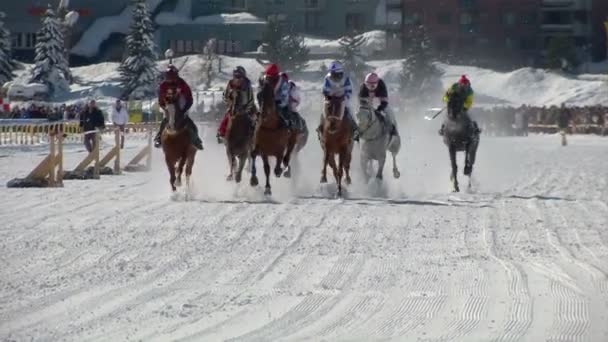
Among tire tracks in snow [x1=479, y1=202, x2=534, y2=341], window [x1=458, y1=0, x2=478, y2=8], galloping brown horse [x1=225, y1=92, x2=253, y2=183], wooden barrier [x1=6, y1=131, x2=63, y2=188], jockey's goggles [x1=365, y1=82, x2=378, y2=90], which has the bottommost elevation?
tire tracks in snow [x1=479, y1=202, x2=534, y2=341]

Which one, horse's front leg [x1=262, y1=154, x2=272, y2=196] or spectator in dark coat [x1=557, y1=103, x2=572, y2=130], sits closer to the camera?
horse's front leg [x1=262, y1=154, x2=272, y2=196]

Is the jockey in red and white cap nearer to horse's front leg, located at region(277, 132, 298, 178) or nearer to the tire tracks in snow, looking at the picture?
horse's front leg, located at region(277, 132, 298, 178)

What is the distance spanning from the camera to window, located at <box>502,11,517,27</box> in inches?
4230

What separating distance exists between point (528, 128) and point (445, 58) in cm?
2889

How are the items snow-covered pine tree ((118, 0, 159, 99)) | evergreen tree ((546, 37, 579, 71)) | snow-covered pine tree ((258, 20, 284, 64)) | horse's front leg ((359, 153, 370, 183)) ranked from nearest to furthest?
horse's front leg ((359, 153, 370, 183)) < snow-covered pine tree ((118, 0, 159, 99)) < snow-covered pine tree ((258, 20, 284, 64)) < evergreen tree ((546, 37, 579, 71))

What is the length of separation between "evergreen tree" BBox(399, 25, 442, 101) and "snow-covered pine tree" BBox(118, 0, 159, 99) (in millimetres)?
15983

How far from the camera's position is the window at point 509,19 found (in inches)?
4230

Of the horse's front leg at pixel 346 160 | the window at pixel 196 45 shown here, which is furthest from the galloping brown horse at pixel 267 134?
the window at pixel 196 45

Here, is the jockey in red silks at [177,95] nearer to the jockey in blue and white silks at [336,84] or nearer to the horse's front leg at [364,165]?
the jockey in blue and white silks at [336,84]

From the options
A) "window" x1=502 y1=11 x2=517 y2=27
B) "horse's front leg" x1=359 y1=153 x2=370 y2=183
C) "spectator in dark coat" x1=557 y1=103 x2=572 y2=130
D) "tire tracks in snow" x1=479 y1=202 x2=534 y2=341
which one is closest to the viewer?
"tire tracks in snow" x1=479 y1=202 x2=534 y2=341

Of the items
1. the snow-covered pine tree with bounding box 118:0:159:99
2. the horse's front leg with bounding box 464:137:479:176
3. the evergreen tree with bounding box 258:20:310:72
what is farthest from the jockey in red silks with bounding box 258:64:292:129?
the evergreen tree with bounding box 258:20:310:72

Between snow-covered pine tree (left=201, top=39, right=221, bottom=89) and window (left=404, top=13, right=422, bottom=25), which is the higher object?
window (left=404, top=13, right=422, bottom=25)

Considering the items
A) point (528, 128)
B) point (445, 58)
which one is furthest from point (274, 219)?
point (445, 58)

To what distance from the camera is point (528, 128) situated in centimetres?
7594
